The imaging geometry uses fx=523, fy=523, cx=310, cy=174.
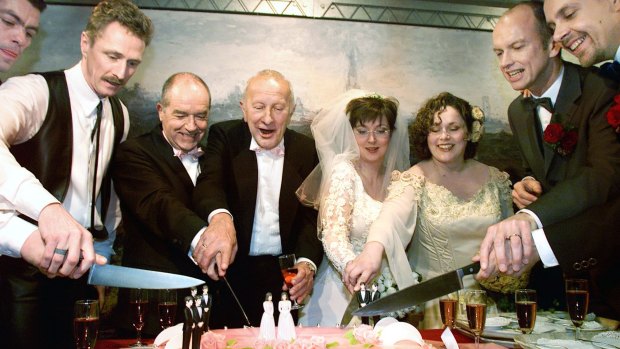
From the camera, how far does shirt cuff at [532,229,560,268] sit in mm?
1993

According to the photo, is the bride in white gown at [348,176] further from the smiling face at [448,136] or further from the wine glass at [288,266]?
the wine glass at [288,266]

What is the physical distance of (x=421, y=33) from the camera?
15.2 ft

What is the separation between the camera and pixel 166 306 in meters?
2.11

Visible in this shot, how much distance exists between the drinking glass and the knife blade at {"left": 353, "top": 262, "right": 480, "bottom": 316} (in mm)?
221

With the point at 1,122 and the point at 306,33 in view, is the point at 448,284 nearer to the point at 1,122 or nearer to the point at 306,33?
the point at 1,122

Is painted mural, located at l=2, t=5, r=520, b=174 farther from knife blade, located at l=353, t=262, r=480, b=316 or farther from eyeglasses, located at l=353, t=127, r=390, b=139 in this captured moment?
knife blade, located at l=353, t=262, r=480, b=316

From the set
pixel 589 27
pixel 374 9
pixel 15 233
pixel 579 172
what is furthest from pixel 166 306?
pixel 374 9

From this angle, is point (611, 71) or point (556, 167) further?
point (556, 167)

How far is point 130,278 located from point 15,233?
0.47 meters

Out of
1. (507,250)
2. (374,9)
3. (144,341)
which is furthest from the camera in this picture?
(374,9)

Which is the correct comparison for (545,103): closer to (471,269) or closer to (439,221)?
(439,221)

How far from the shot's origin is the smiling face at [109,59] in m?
2.91

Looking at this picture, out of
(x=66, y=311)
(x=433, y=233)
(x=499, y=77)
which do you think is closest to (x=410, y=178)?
(x=433, y=233)

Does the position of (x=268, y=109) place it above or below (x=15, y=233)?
above
